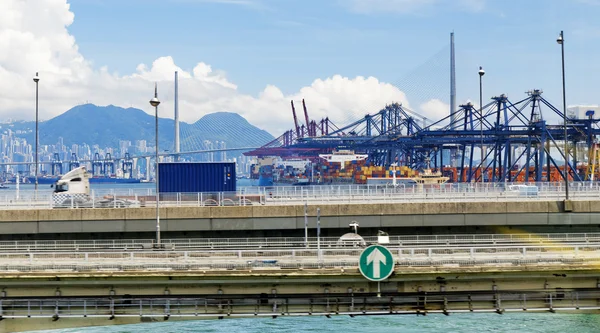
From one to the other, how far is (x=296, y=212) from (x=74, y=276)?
16.7m

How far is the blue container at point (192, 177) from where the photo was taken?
54.2 meters

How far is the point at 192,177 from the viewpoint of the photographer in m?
54.3

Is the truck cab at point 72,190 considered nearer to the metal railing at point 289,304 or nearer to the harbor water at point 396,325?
the harbor water at point 396,325

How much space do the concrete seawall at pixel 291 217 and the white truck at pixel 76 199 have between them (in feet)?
6.19

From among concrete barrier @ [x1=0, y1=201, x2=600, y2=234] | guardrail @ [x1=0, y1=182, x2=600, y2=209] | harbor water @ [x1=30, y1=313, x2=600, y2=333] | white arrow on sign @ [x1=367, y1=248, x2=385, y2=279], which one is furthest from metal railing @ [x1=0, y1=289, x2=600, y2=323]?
guardrail @ [x1=0, y1=182, x2=600, y2=209]

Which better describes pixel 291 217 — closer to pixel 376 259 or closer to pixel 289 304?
pixel 289 304

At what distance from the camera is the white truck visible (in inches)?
1758

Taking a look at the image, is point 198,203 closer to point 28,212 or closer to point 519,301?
point 28,212

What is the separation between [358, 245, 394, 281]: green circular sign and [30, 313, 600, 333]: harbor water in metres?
12.0

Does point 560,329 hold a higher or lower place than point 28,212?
lower

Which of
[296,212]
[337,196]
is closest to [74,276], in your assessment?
[296,212]

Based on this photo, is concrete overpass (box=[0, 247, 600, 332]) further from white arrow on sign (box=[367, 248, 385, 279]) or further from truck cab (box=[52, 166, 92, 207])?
truck cab (box=[52, 166, 92, 207])

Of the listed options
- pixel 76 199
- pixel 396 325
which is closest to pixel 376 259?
pixel 396 325

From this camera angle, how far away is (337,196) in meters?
48.2
